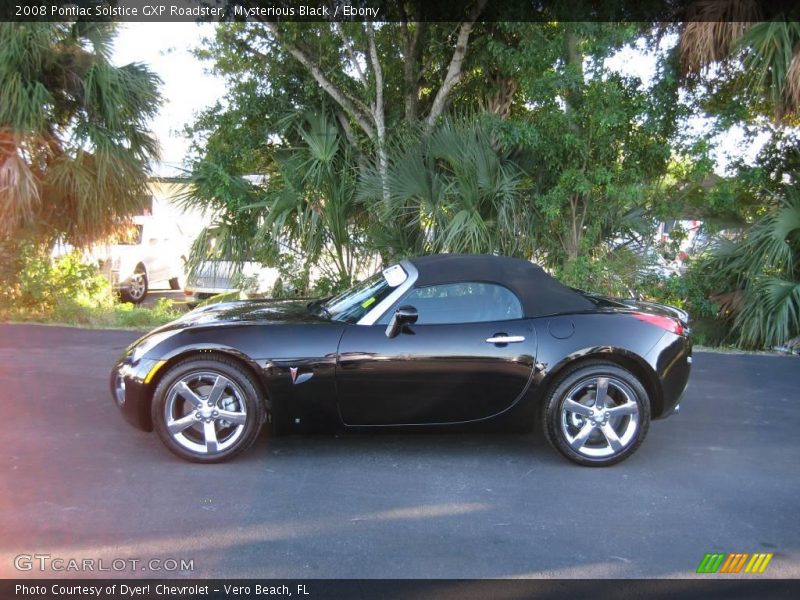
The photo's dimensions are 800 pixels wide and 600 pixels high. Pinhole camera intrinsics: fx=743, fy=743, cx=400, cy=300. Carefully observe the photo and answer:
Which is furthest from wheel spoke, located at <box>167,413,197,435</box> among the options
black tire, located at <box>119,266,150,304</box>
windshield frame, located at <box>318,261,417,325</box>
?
black tire, located at <box>119,266,150,304</box>

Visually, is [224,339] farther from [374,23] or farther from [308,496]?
[374,23]

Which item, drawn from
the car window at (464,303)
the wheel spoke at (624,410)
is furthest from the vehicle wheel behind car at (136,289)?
the wheel spoke at (624,410)

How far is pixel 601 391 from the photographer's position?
494cm

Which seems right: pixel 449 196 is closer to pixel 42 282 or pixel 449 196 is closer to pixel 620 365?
pixel 620 365

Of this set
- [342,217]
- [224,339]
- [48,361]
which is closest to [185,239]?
[342,217]

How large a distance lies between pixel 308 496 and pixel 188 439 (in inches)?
39.4

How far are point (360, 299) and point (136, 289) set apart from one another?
12193 mm

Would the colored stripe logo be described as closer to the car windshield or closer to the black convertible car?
the black convertible car

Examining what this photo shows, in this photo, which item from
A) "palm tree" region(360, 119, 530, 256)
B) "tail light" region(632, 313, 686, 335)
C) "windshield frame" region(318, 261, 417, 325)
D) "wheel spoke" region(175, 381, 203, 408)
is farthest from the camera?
"palm tree" region(360, 119, 530, 256)

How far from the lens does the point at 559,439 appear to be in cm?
495

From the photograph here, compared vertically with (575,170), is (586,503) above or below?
below

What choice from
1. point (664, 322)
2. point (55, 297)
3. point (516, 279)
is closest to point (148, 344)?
point (516, 279)

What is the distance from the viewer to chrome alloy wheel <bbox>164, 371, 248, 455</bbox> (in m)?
4.77

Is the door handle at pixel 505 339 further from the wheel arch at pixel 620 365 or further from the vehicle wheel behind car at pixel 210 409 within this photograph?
the vehicle wheel behind car at pixel 210 409
